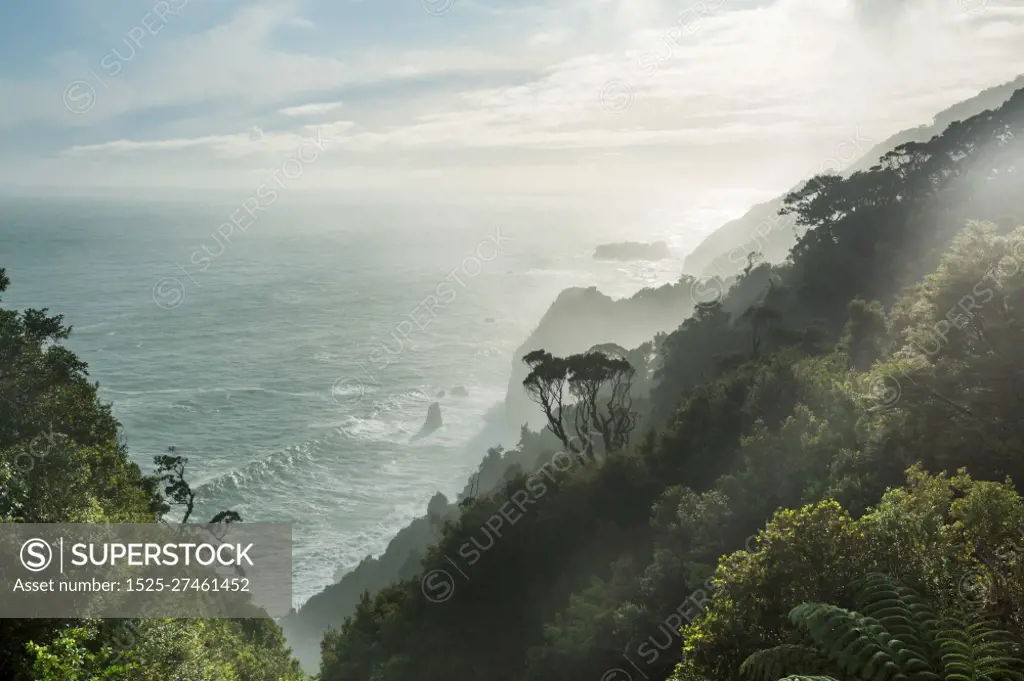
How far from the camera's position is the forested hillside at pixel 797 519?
744 cm

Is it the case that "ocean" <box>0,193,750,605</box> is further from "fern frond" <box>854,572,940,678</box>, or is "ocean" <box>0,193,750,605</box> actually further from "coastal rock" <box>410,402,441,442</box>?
"fern frond" <box>854,572,940,678</box>

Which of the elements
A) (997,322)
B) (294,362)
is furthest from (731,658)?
(294,362)

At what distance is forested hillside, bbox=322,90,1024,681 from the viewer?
744cm

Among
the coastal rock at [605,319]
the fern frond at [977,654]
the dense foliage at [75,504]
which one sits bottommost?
the fern frond at [977,654]

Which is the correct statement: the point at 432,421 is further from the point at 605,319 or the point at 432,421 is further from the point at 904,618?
the point at 904,618

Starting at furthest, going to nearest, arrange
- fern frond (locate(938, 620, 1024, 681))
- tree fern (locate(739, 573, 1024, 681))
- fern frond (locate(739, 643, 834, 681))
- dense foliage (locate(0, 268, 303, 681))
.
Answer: dense foliage (locate(0, 268, 303, 681)), fern frond (locate(739, 643, 834, 681)), tree fern (locate(739, 573, 1024, 681)), fern frond (locate(938, 620, 1024, 681))

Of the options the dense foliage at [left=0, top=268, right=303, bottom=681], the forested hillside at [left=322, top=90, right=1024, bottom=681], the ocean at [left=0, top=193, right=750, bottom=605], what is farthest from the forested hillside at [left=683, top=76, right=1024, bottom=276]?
the dense foliage at [left=0, top=268, right=303, bottom=681]

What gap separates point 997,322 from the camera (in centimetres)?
1255

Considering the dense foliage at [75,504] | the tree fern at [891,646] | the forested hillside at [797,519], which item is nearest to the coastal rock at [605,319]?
the forested hillside at [797,519]

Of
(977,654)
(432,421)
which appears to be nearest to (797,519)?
(977,654)

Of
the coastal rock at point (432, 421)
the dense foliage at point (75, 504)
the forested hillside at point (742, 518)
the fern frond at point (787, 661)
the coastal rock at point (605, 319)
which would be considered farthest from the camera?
the coastal rock at point (605, 319)

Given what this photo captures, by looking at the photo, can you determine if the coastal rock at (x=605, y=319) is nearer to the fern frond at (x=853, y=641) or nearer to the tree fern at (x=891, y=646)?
the tree fern at (x=891, y=646)

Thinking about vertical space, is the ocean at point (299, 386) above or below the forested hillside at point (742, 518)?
above

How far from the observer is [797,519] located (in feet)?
29.0
